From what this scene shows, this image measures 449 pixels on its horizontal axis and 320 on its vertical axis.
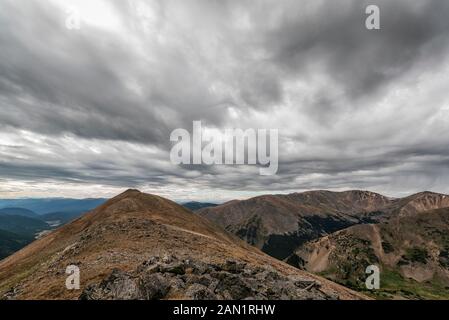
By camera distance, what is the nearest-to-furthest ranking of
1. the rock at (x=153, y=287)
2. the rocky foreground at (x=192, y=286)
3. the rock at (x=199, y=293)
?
the rock at (x=199, y=293)
the rocky foreground at (x=192, y=286)
the rock at (x=153, y=287)

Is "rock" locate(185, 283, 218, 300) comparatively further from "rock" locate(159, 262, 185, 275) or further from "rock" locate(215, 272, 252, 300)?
"rock" locate(159, 262, 185, 275)

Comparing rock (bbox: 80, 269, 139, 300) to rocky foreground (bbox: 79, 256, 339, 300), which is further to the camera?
rocky foreground (bbox: 79, 256, 339, 300)

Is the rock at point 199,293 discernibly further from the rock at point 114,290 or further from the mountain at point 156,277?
the rock at point 114,290

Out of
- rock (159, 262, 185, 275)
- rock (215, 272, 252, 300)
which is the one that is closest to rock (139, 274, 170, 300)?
rock (159, 262, 185, 275)

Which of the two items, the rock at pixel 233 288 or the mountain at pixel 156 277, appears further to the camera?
the mountain at pixel 156 277

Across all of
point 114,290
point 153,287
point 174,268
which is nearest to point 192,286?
point 153,287

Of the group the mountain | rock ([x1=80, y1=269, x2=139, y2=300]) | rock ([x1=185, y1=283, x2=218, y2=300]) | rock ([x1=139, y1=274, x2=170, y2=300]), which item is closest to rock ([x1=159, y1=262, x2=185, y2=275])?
the mountain

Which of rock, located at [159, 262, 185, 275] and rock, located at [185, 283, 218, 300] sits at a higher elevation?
rock, located at [159, 262, 185, 275]

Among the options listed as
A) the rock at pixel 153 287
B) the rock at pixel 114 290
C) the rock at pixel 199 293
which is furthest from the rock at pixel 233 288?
the rock at pixel 114 290

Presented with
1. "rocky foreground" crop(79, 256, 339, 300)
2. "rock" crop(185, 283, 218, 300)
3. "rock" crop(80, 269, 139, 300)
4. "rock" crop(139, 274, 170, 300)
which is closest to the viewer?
"rock" crop(185, 283, 218, 300)

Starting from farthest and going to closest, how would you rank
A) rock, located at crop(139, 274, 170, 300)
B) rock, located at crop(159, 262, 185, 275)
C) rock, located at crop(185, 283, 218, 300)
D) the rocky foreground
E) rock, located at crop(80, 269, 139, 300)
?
rock, located at crop(159, 262, 185, 275) < rock, located at crop(139, 274, 170, 300) < the rocky foreground < rock, located at crop(80, 269, 139, 300) < rock, located at crop(185, 283, 218, 300)

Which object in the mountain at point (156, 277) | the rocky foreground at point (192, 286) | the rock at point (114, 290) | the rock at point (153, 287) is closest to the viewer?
the rock at point (114, 290)

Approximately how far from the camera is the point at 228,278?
Result: 1079 inches
